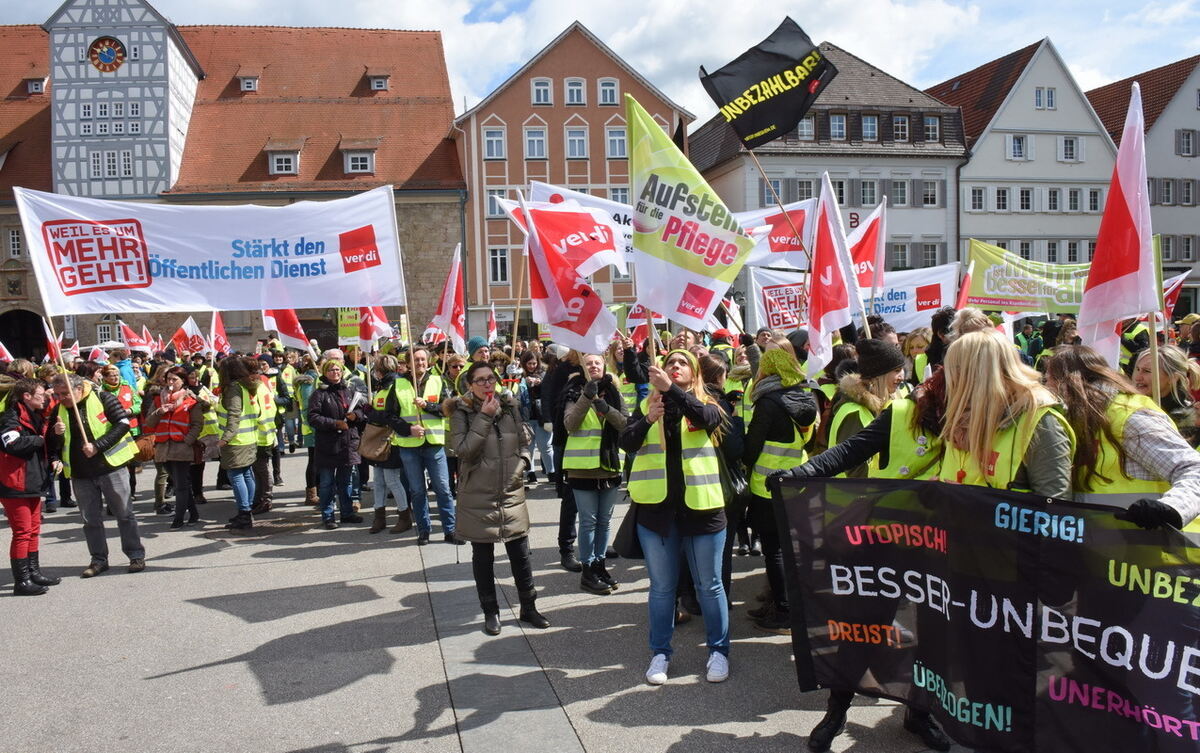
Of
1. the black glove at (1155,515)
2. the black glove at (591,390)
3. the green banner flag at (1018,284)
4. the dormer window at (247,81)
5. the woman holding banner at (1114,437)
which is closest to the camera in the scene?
the black glove at (1155,515)

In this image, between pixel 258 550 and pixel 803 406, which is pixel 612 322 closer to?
pixel 803 406

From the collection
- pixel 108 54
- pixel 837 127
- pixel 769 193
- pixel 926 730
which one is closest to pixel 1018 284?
pixel 926 730

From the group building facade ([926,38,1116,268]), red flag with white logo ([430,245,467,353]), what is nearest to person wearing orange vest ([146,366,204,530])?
red flag with white logo ([430,245,467,353])

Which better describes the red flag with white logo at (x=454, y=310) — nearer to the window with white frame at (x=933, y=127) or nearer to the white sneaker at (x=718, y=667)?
the white sneaker at (x=718, y=667)

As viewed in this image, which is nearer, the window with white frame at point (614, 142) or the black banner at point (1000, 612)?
the black banner at point (1000, 612)

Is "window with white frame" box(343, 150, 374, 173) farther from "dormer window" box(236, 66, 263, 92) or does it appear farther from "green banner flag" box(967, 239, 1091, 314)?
"green banner flag" box(967, 239, 1091, 314)

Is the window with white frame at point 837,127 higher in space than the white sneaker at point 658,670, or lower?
higher

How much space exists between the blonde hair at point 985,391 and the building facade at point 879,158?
39287mm

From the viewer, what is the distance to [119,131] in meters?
39.6

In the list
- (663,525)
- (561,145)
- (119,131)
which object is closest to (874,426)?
(663,525)

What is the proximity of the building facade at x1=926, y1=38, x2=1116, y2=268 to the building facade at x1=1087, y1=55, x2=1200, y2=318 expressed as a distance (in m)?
2.32

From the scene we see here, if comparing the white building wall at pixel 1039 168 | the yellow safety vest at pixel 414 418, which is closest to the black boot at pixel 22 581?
the yellow safety vest at pixel 414 418

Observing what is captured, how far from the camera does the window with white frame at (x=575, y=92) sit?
136ft

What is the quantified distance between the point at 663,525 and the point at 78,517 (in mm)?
8409
